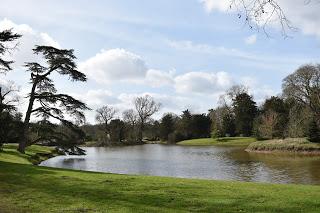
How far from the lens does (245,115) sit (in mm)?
85938

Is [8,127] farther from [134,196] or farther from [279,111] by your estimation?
[279,111]

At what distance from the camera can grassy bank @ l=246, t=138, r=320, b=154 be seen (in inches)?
1771

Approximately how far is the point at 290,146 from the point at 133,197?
39.9 metres

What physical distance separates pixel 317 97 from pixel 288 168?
31361mm

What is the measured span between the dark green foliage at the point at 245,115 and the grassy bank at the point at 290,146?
1325 inches

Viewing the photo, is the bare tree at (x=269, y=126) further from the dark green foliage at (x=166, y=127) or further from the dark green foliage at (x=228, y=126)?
the dark green foliage at (x=166, y=127)

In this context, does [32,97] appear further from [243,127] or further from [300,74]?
[243,127]

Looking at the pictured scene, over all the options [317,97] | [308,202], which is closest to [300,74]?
[317,97]

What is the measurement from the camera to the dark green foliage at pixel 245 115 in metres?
86.1

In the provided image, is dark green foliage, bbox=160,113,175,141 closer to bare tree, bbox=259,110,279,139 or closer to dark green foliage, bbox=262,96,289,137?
dark green foliage, bbox=262,96,289,137

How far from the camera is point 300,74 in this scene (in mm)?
60844

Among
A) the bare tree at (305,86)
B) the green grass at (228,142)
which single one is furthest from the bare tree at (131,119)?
the bare tree at (305,86)

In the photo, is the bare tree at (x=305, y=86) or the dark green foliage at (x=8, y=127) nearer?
the dark green foliage at (x=8, y=127)

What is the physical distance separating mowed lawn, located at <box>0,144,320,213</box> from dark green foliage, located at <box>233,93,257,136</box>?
2928 inches
